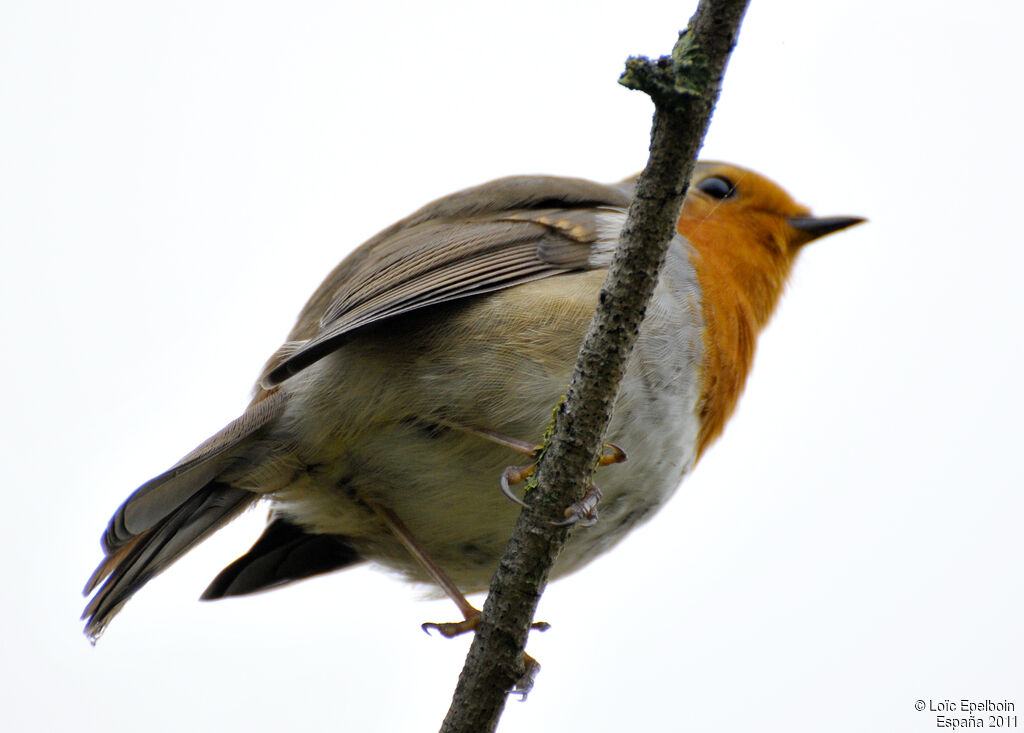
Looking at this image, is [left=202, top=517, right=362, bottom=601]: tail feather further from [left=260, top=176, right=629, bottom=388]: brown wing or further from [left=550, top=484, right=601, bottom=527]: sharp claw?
[left=550, top=484, right=601, bottom=527]: sharp claw

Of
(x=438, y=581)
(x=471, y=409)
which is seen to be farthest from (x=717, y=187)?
(x=438, y=581)

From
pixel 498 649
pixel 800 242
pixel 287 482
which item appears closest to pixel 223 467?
pixel 287 482

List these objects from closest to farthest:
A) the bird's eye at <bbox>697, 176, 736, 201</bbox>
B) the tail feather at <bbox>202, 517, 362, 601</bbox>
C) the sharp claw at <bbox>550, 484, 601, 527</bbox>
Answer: the sharp claw at <bbox>550, 484, 601, 527</bbox> < the tail feather at <bbox>202, 517, 362, 601</bbox> < the bird's eye at <bbox>697, 176, 736, 201</bbox>

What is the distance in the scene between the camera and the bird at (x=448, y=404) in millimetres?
3535

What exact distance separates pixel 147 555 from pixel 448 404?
122 centimetres

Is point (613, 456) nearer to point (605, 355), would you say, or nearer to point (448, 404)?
point (448, 404)

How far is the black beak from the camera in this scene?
16.4 feet

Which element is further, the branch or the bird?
the bird

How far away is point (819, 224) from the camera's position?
5.03 meters

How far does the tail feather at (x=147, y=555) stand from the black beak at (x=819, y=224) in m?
2.87

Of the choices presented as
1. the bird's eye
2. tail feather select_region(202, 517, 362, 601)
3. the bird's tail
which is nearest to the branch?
the bird's tail

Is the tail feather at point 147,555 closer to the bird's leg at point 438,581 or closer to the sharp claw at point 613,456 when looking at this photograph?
the bird's leg at point 438,581

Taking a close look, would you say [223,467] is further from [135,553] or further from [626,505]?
[626,505]

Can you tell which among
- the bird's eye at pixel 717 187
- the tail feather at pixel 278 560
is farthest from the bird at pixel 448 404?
the bird's eye at pixel 717 187
